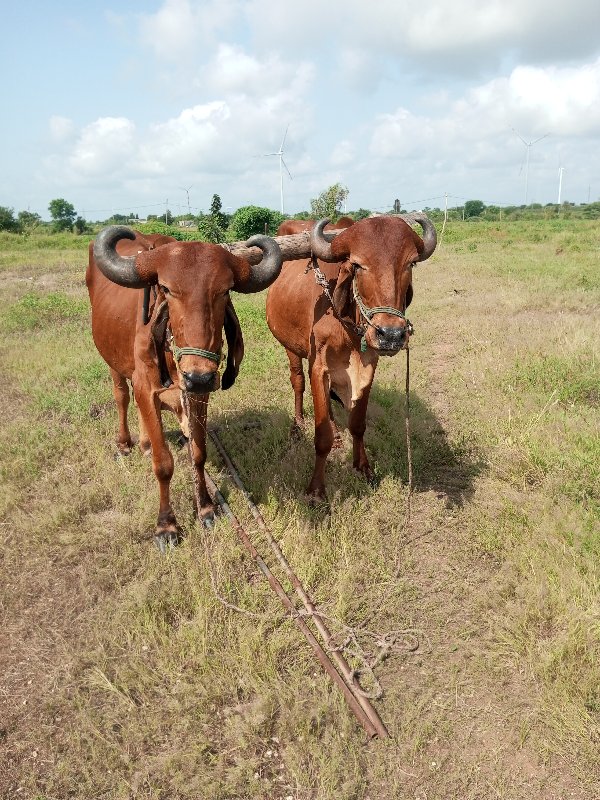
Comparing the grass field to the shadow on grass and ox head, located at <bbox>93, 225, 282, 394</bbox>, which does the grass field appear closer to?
Answer: the shadow on grass

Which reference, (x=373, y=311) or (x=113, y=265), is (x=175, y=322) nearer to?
(x=113, y=265)

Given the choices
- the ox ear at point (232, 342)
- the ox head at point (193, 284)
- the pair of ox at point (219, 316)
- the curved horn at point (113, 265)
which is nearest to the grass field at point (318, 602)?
the pair of ox at point (219, 316)

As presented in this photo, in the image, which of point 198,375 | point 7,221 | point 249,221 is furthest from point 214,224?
point 198,375

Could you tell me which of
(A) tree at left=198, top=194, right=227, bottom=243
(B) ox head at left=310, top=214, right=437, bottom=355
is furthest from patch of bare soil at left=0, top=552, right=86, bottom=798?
(A) tree at left=198, top=194, right=227, bottom=243

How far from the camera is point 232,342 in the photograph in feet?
13.8

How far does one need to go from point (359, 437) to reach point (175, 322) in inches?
99.8

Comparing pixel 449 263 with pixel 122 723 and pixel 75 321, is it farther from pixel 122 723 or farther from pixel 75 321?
pixel 122 723

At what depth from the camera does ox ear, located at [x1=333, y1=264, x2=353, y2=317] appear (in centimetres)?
A: 442

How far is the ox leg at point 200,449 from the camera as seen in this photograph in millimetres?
4443

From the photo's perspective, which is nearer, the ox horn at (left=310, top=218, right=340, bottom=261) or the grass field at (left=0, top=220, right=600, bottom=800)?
the grass field at (left=0, top=220, right=600, bottom=800)

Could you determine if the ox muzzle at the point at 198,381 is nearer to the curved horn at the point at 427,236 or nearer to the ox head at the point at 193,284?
the ox head at the point at 193,284

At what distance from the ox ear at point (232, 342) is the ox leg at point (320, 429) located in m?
0.95

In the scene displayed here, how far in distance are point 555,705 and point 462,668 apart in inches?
21.4

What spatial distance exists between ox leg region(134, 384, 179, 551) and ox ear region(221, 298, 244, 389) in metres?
0.61
